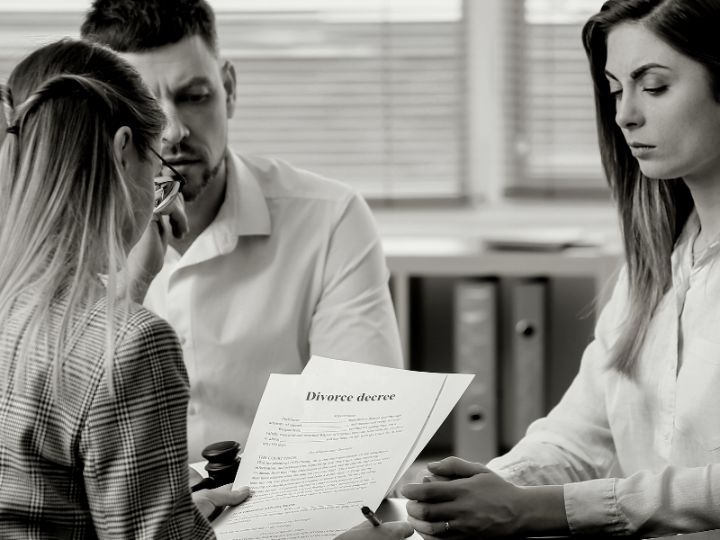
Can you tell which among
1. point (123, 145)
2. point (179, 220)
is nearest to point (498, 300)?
point (179, 220)

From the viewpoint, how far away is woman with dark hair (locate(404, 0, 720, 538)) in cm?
111

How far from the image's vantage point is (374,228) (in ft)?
5.96

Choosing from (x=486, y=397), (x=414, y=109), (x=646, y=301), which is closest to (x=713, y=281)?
(x=646, y=301)

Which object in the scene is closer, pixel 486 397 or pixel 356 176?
pixel 486 397

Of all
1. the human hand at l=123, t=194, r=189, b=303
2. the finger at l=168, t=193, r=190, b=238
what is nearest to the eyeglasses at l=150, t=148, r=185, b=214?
the human hand at l=123, t=194, r=189, b=303

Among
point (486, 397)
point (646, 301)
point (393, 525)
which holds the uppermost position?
point (646, 301)

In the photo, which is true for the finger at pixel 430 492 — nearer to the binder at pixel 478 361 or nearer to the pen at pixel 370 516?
the pen at pixel 370 516

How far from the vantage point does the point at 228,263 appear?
1.73 meters

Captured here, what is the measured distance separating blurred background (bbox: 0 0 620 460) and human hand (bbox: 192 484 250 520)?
1.69 metres

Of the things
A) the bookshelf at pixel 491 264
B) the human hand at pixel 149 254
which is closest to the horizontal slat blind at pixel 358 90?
the bookshelf at pixel 491 264

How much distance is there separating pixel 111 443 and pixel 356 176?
2.20 meters

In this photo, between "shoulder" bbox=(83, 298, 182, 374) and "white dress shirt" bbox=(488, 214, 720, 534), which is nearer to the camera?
"shoulder" bbox=(83, 298, 182, 374)

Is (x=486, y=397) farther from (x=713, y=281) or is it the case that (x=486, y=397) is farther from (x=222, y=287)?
(x=713, y=281)

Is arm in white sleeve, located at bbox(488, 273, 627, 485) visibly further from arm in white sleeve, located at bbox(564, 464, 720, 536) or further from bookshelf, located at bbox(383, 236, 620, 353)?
bookshelf, located at bbox(383, 236, 620, 353)
